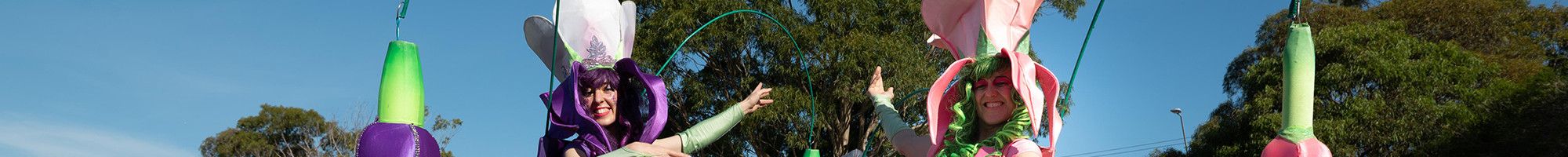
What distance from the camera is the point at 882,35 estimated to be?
15703 millimetres

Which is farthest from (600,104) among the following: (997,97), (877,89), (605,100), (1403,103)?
(1403,103)

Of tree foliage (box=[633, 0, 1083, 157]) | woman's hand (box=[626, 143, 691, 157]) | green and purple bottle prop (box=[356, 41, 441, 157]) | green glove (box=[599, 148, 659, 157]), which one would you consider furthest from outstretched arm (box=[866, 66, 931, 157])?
tree foliage (box=[633, 0, 1083, 157])

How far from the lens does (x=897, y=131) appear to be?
20.6 feet

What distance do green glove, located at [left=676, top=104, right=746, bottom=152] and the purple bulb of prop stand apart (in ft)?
4.38

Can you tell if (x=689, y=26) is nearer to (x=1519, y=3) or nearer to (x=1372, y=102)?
(x=1372, y=102)

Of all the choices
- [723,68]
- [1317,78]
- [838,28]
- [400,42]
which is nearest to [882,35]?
[838,28]

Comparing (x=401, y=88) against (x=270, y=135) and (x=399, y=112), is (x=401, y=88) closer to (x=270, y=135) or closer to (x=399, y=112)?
(x=399, y=112)

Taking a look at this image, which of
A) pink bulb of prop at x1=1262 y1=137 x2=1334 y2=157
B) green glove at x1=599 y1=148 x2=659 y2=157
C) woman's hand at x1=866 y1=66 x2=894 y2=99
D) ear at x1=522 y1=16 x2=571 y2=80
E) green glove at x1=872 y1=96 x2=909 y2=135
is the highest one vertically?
ear at x1=522 y1=16 x2=571 y2=80

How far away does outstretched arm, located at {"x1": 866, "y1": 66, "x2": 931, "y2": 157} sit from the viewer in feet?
20.0

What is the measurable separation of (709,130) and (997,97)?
126 centimetres

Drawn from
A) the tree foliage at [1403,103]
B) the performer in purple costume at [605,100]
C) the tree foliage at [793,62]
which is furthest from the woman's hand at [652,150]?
the tree foliage at [1403,103]

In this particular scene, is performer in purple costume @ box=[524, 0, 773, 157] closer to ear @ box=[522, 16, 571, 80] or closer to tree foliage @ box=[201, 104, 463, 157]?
ear @ box=[522, 16, 571, 80]

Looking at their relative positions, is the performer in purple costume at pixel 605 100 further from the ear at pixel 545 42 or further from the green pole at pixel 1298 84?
the green pole at pixel 1298 84

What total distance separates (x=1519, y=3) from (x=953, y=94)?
1916cm
